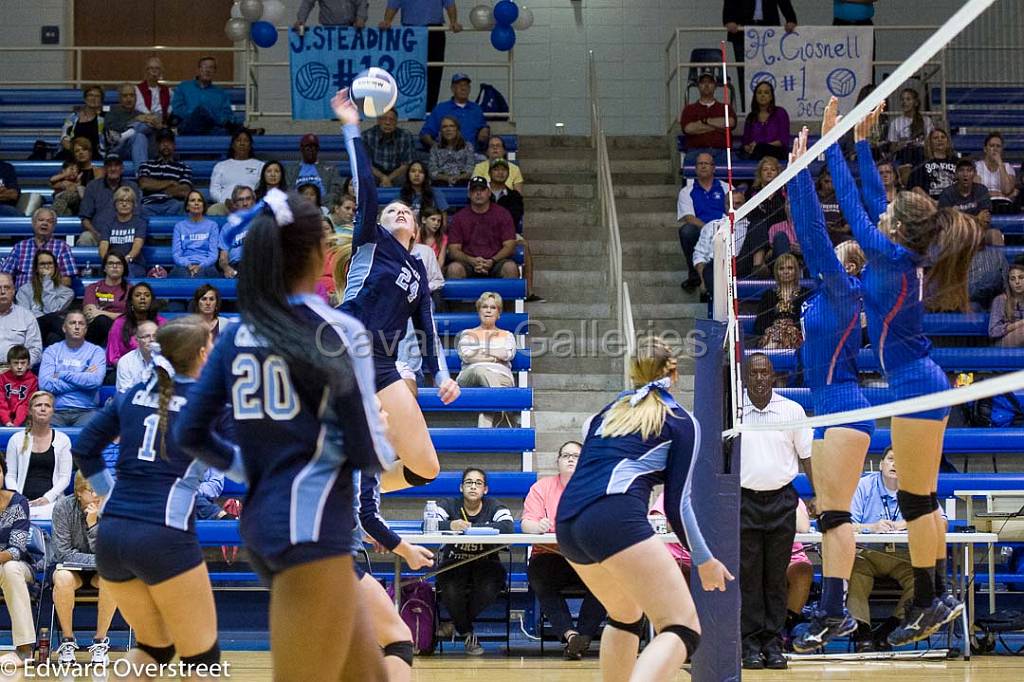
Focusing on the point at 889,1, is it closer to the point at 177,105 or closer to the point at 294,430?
the point at 177,105

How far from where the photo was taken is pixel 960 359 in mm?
7594

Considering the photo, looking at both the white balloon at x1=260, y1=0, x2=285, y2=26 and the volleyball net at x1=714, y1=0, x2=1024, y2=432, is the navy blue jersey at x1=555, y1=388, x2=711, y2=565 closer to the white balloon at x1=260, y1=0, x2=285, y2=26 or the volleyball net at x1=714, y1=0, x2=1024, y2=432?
the volleyball net at x1=714, y1=0, x2=1024, y2=432

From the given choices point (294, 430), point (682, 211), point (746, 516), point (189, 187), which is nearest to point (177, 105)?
point (189, 187)

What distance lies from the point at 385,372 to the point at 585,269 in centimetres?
761

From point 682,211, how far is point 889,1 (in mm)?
6496

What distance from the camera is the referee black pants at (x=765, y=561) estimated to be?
9070 millimetres

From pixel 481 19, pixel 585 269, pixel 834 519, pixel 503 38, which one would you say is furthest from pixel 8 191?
pixel 834 519

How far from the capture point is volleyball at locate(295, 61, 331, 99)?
14500 mm

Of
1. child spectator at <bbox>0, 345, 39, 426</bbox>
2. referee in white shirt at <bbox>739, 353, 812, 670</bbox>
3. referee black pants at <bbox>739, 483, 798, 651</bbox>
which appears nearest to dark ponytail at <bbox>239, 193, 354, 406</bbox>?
referee in white shirt at <bbox>739, 353, 812, 670</bbox>

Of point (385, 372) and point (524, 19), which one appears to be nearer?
point (385, 372)

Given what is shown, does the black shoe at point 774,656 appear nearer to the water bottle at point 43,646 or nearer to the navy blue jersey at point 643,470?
the navy blue jersey at point 643,470

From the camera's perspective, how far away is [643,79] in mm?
17547

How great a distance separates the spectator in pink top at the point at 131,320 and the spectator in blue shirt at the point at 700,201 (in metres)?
5.26

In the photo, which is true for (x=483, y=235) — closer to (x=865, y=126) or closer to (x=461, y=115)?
(x=461, y=115)
